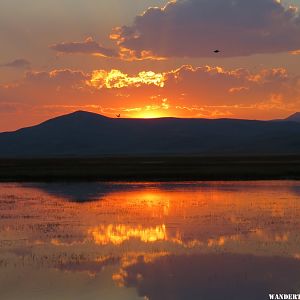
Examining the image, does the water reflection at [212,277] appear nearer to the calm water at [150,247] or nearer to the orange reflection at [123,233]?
the calm water at [150,247]

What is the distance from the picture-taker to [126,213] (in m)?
33.2

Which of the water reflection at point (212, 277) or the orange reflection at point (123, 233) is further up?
the orange reflection at point (123, 233)

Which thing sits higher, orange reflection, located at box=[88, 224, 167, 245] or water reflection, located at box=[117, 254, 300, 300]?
orange reflection, located at box=[88, 224, 167, 245]

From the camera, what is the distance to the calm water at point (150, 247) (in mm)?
16906

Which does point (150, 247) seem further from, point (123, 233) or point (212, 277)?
point (212, 277)

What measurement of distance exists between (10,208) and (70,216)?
18.9 feet

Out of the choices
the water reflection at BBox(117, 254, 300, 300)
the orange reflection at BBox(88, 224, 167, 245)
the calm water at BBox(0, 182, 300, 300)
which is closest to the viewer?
the water reflection at BBox(117, 254, 300, 300)

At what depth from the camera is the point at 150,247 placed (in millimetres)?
22703

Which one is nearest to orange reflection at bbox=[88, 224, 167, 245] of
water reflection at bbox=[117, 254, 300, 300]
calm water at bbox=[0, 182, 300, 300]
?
calm water at bbox=[0, 182, 300, 300]

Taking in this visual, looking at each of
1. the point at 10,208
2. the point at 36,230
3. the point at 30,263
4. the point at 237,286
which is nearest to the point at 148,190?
the point at 10,208

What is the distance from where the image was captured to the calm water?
55.5 feet

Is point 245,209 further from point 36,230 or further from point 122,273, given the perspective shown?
point 122,273

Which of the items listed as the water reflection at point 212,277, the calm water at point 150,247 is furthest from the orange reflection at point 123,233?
the water reflection at point 212,277

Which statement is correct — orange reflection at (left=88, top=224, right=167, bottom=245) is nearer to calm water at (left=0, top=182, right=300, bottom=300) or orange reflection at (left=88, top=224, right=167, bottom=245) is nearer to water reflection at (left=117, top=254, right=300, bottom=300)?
calm water at (left=0, top=182, right=300, bottom=300)
